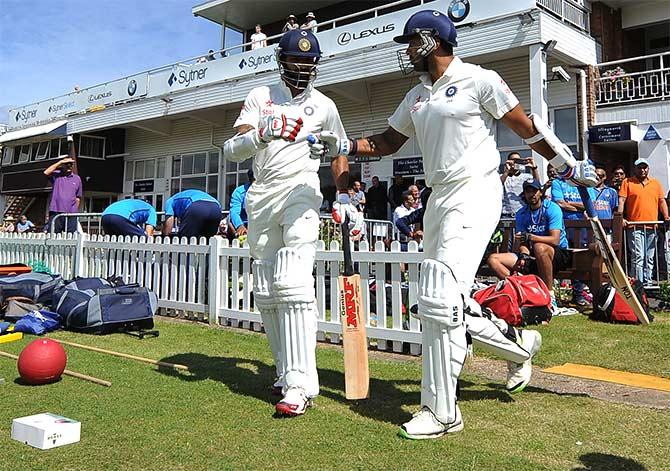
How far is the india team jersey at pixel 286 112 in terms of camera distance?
366cm

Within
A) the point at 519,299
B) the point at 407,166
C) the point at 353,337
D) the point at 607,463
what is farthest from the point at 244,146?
the point at 407,166

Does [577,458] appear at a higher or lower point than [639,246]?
lower

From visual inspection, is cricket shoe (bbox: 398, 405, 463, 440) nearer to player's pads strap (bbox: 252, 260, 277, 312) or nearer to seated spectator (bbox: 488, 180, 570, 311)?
player's pads strap (bbox: 252, 260, 277, 312)

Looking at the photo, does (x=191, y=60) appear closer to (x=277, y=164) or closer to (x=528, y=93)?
(x=528, y=93)

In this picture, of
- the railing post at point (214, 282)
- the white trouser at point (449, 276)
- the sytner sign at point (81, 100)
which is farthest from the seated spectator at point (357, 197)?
the sytner sign at point (81, 100)

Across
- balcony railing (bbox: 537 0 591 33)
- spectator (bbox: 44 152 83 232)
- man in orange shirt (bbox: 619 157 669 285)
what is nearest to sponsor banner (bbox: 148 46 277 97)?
spectator (bbox: 44 152 83 232)

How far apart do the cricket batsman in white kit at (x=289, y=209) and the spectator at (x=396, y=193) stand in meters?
10.5

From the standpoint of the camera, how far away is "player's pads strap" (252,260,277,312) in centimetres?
373

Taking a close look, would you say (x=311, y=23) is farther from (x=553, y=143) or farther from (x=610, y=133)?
(x=553, y=143)

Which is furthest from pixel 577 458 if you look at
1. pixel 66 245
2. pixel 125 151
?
pixel 125 151

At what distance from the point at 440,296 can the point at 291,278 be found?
100 cm

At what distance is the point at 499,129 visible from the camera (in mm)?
14133

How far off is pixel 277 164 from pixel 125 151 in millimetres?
23114

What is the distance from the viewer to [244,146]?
3479 millimetres
